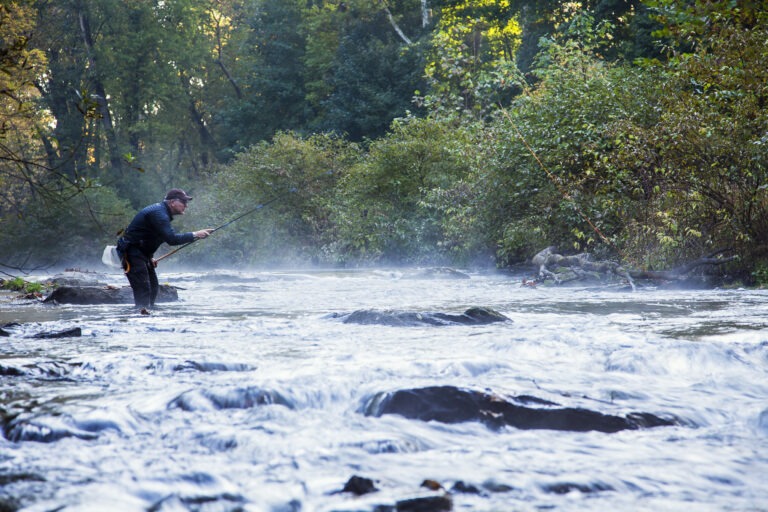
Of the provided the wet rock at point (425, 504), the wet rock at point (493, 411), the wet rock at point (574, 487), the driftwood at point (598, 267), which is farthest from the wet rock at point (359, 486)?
the driftwood at point (598, 267)

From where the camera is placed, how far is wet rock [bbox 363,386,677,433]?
4.59m

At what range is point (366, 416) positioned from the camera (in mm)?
4852

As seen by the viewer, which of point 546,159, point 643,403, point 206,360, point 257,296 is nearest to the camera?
point 643,403

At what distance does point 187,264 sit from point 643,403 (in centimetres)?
2835

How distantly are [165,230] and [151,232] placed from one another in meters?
0.33

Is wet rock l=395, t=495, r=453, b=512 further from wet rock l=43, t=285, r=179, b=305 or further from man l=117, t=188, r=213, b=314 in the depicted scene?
wet rock l=43, t=285, r=179, b=305

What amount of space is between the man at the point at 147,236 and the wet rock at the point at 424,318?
2.45m

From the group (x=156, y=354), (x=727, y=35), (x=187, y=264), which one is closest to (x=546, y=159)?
(x=727, y=35)

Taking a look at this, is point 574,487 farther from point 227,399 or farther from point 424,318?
point 424,318

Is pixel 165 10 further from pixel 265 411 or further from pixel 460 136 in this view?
pixel 265 411

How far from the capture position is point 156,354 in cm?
659

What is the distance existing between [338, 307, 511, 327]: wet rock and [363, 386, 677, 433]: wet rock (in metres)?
3.54

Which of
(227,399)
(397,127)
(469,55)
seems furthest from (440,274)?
(469,55)

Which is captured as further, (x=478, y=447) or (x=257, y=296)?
(x=257, y=296)
